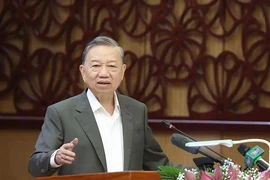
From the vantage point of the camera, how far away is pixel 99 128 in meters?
2.52

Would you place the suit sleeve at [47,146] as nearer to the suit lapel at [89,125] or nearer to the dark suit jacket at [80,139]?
the dark suit jacket at [80,139]

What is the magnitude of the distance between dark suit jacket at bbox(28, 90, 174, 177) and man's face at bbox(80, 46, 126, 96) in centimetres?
11

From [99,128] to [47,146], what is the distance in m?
0.25

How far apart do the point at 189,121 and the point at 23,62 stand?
4.31ft

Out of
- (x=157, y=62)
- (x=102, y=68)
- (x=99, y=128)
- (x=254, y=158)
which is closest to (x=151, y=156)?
(x=99, y=128)

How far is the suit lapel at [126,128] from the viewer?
2.51m

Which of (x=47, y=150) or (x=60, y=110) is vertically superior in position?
(x=60, y=110)

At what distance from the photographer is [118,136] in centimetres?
255

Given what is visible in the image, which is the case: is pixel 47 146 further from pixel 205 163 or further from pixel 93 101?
pixel 205 163

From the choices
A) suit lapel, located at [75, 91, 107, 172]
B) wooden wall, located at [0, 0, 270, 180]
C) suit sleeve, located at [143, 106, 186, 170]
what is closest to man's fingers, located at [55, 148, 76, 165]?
suit lapel, located at [75, 91, 107, 172]

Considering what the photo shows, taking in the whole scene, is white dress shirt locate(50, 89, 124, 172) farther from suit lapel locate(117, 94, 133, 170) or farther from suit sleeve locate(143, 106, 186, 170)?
suit sleeve locate(143, 106, 186, 170)

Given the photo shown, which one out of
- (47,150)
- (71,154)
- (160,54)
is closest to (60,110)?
(47,150)

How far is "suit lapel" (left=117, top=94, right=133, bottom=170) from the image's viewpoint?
2.51 metres

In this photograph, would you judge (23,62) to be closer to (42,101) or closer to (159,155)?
(42,101)
